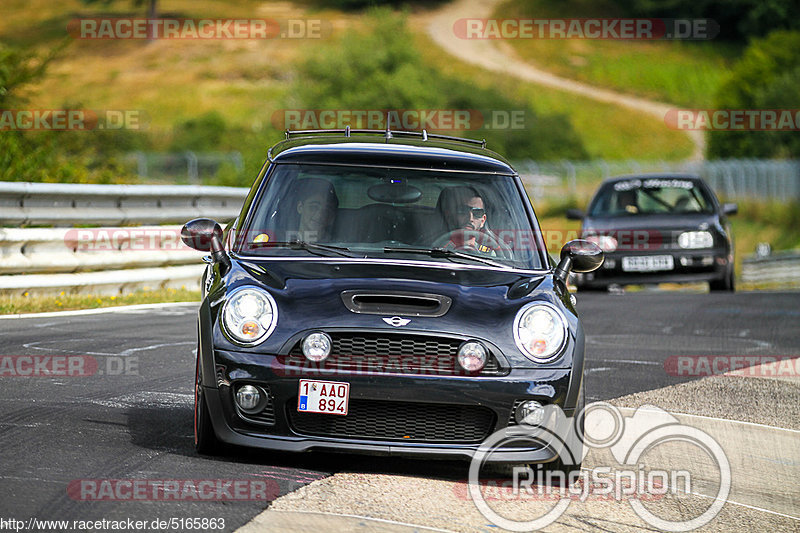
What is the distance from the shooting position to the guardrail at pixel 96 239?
483 inches

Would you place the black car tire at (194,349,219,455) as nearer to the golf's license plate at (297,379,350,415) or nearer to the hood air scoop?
the golf's license plate at (297,379,350,415)

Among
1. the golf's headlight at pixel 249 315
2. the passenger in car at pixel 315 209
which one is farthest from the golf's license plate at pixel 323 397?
the passenger in car at pixel 315 209

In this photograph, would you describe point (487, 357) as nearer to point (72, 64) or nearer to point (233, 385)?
point (233, 385)

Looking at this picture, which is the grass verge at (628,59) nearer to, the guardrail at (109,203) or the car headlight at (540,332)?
the guardrail at (109,203)

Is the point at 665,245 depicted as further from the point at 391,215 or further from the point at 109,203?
the point at 391,215

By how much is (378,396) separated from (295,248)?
117 centimetres

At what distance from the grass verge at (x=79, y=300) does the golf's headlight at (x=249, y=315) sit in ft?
21.2

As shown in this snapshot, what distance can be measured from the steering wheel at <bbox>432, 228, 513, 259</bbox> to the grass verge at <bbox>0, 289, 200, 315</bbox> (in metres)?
6.25

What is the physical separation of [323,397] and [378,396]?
0.24 meters

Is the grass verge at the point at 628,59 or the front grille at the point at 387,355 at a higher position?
the grass verge at the point at 628,59

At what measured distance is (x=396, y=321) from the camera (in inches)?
220

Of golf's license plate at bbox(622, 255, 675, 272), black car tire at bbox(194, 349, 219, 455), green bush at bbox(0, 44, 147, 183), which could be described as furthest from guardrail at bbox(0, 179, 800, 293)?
black car tire at bbox(194, 349, 219, 455)
